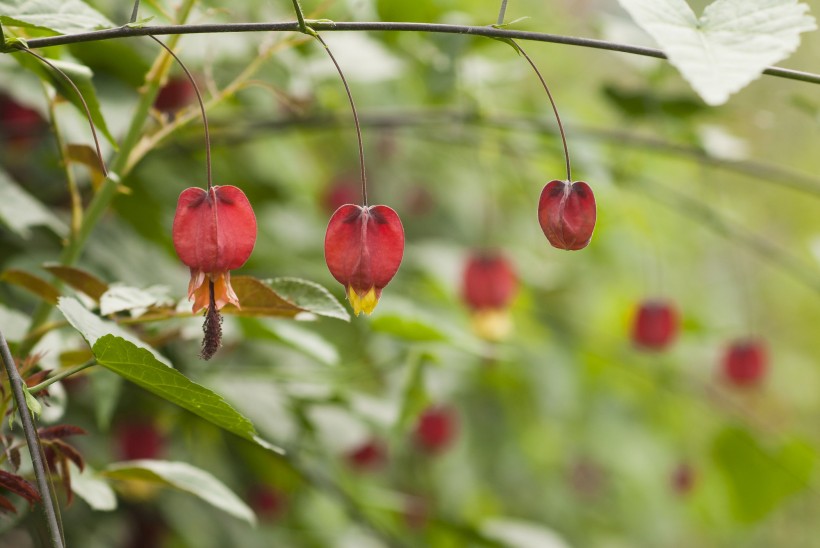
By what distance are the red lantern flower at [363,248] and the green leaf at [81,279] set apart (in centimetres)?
21

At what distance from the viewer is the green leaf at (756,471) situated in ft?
5.80

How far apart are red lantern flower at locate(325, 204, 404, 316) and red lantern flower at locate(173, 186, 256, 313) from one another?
0.22ft

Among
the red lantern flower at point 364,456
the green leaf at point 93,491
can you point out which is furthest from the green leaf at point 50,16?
the red lantern flower at point 364,456

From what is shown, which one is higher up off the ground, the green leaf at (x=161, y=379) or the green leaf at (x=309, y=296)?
the green leaf at (x=309, y=296)

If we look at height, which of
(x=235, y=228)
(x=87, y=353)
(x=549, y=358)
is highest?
(x=235, y=228)

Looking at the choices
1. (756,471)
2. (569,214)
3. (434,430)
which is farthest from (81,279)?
(756,471)

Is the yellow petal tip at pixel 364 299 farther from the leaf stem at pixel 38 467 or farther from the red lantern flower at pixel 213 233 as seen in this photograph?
the leaf stem at pixel 38 467

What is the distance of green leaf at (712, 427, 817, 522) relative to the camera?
1768mm

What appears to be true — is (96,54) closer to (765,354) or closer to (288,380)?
(288,380)

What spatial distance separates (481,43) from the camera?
1.51 metres

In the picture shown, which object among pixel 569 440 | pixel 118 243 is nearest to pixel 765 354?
pixel 569 440

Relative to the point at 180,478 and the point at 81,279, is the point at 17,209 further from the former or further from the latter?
the point at 180,478

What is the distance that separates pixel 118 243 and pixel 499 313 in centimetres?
76

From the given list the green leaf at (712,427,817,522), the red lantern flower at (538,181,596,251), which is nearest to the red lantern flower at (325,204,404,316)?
the red lantern flower at (538,181,596,251)
